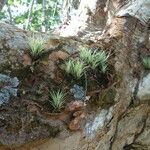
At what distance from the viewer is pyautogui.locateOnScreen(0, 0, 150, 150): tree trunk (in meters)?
2.42

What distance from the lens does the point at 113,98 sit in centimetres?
289

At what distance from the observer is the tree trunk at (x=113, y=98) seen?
2.42 m

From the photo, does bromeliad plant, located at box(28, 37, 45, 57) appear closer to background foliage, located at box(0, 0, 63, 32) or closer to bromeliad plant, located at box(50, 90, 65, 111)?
bromeliad plant, located at box(50, 90, 65, 111)

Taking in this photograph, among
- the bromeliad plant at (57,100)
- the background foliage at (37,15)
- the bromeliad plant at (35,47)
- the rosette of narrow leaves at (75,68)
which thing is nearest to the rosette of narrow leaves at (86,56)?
the rosette of narrow leaves at (75,68)

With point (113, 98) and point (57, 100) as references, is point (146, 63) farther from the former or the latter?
point (57, 100)

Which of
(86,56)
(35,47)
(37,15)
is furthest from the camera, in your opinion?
(37,15)

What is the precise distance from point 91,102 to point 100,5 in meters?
2.81

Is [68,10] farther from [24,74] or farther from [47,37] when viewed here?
[24,74]

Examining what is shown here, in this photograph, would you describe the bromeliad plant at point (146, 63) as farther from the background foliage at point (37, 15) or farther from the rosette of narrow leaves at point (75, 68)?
the background foliage at point (37, 15)

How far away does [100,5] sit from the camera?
17.0 ft

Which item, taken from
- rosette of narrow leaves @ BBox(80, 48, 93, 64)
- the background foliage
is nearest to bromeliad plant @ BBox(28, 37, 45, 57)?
rosette of narrow leaves @ BBox(80, 48, 93, 64)

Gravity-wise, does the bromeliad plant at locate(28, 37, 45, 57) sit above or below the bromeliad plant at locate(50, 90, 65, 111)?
above

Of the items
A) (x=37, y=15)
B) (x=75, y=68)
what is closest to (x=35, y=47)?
(x=75, y=68)

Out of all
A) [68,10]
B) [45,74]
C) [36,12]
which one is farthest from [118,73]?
[36,12]
